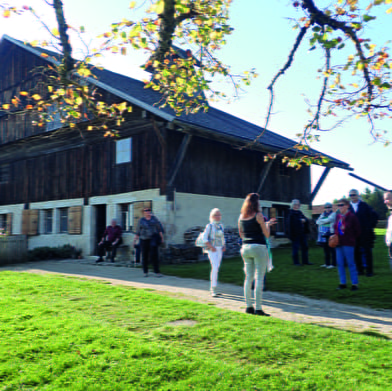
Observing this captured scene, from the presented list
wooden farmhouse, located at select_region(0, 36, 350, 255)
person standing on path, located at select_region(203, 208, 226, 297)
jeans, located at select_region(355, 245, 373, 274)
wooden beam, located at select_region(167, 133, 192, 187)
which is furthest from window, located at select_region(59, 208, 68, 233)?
jeans, located at select_region(355, 245, 373, 274)

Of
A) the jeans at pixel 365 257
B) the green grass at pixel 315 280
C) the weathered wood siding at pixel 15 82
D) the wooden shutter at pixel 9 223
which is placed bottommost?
the green grass at pixel 315 280

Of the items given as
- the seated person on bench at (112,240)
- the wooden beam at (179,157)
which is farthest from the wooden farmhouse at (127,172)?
the seated person on bench at (112,240)

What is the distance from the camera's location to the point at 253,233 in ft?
21.1

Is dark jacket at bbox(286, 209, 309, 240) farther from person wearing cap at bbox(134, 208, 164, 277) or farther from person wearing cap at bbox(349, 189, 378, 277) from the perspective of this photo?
person wearing cap at bbox(134, 208, 164, 277)

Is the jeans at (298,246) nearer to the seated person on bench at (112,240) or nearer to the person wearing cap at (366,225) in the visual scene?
the person wearing cap at (366,225)

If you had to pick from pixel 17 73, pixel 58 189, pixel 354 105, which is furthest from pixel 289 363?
pixel 17 73

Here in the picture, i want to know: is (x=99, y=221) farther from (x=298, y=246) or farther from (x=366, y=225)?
(x=366, y=225)

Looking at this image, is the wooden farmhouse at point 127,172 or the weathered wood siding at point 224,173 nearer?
the wooden farmhouse at point 127,172

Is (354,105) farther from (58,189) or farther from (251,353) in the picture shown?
(58,189)

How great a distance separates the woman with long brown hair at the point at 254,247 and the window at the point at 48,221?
15.0 metres

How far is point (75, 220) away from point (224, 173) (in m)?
6.58

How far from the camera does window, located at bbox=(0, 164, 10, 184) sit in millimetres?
21764

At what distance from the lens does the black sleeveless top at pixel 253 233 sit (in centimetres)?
641

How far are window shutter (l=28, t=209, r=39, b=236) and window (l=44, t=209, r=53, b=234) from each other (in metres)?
0.39
